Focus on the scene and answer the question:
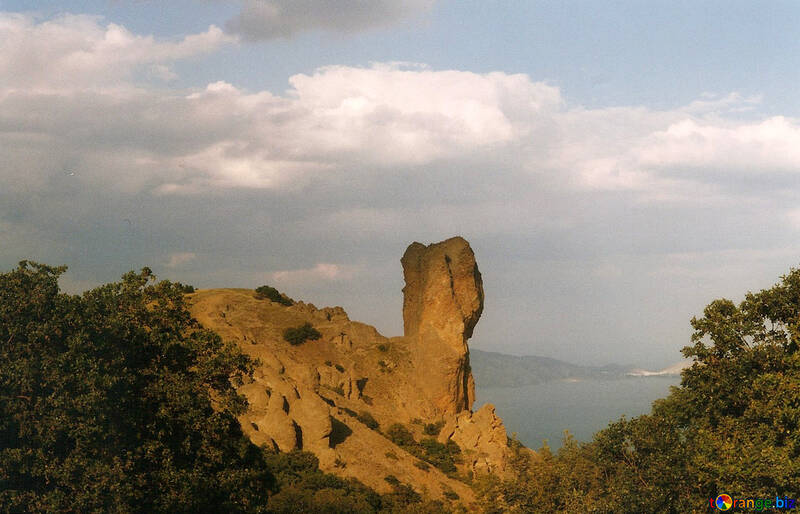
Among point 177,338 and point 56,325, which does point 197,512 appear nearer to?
point 177,338

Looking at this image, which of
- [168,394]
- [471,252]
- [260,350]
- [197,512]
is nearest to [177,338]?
[168,394]

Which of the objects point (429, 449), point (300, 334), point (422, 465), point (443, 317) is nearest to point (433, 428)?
point (429, 449)

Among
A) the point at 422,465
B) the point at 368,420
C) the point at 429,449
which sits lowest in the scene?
the point at 422,465

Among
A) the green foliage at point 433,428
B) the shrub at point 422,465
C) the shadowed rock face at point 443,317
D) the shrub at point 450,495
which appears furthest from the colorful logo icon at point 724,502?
the shadowed rock face at point 443,317

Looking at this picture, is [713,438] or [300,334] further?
[300,334]

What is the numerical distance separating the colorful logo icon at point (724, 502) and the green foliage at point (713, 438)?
17.9 inches

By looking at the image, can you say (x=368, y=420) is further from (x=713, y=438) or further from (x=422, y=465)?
(x=713, y=438)

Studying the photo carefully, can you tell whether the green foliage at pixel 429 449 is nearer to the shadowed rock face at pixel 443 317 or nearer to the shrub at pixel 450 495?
the shrub at pixel 450 495

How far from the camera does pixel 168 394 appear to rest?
92.7ft

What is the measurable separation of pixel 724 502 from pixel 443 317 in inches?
1879

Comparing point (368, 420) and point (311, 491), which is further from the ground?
point (368, 420)

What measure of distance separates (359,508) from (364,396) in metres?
27.6

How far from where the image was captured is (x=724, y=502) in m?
29.6

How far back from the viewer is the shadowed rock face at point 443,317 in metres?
74.8
